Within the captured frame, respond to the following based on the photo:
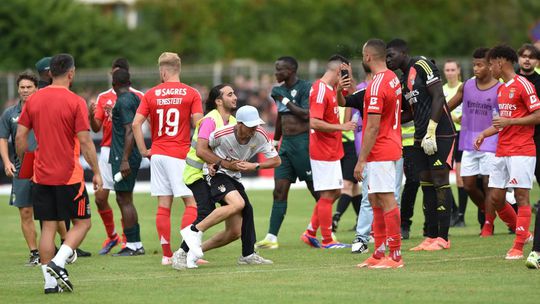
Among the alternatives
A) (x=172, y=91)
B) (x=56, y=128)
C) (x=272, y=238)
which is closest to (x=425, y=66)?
(x=172, y=91)

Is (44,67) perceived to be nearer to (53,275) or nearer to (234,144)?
(234,144)

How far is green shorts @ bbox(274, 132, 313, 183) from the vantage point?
1599 cm

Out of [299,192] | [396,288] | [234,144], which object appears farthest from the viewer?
[299,192]

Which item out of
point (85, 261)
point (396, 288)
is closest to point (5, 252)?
point (85, 261)

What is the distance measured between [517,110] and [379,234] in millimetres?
2170

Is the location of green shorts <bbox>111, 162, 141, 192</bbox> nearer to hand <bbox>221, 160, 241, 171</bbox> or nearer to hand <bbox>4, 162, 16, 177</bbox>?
hand <bbox>4, 162, 16, 177</bbox>

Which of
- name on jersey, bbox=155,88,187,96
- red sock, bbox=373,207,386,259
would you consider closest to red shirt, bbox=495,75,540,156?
red sock, bbox=373,207,386,259

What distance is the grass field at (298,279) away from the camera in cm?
1074

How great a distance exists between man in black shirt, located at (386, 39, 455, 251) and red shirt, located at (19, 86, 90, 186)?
14.0 ft

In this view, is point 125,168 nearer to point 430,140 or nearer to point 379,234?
point 379,234

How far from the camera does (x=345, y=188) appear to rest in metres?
17.8

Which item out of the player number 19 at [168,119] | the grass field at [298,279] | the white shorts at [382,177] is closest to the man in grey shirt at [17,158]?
the grass field at [298,279]

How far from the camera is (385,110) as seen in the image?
12.6 meters

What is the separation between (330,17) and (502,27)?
8.36 metres
